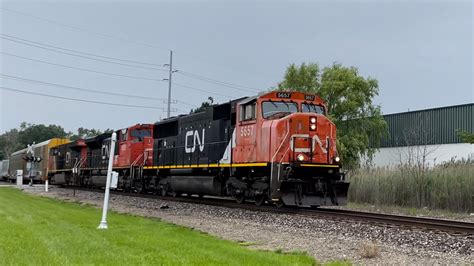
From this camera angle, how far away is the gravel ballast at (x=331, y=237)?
7645 millimetres

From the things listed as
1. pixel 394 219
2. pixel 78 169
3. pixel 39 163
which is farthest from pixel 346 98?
Result: pixel 39 163

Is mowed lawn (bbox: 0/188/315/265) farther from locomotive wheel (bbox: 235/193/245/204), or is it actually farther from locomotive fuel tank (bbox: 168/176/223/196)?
locomotive fuel tank (bbox: 168/176/223/196)

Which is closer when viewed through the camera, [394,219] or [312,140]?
[394,219]

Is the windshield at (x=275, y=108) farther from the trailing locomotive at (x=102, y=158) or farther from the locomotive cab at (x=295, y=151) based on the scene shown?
the trailing locomotive at (x=102, y=158)

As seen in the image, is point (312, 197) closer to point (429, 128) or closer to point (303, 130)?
point (303, 130)

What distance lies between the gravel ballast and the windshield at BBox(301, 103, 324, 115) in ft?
12.1

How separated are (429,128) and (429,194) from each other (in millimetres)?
22394

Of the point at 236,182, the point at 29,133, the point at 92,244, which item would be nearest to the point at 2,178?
the point at 29,133

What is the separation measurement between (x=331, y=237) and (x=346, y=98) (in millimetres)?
28515

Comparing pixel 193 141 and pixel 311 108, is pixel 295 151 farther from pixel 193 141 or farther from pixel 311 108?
pixel 193 141

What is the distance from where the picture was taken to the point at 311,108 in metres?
16.4

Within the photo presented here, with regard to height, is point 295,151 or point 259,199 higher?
point 295,151

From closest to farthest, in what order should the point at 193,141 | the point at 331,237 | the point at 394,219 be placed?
the point at 331,237, the point at 394,219, the point at 193,141

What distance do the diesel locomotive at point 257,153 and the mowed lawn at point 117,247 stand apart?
16.5 feet
